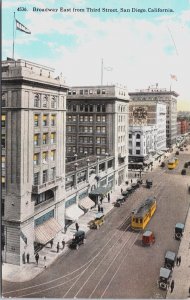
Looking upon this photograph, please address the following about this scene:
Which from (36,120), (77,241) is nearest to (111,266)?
(77,241)

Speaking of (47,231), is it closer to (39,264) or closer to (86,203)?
(39,264)

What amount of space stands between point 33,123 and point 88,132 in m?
36.9

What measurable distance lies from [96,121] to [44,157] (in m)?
33.6

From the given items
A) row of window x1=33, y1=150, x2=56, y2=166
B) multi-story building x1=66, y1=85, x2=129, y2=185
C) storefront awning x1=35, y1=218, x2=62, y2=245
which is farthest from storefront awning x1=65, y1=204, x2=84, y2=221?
multi-story building x1=66, y1=85, x2=129, y2=185

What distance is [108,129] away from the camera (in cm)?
7606

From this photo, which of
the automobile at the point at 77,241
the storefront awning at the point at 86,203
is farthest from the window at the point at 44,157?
the storefront awning at the point at 86,203

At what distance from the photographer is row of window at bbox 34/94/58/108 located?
42.7 metres

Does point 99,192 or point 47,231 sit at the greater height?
point 99,192

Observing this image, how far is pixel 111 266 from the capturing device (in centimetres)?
3931

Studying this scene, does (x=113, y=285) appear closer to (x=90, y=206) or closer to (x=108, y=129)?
(x=90, y=206)

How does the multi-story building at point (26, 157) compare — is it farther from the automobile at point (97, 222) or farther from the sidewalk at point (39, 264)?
the automobile at point (97, 222)

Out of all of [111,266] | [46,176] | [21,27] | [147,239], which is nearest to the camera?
[21,27]

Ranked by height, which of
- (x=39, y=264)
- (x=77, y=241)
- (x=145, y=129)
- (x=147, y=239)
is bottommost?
(x=39, y=264)

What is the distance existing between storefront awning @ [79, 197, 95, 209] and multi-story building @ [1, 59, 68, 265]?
480 inches
